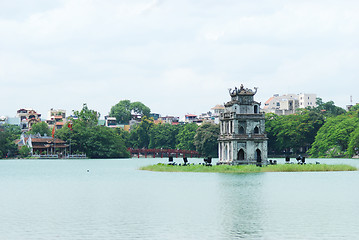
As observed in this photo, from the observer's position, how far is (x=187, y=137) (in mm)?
185250

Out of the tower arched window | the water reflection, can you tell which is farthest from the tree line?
the water reflection

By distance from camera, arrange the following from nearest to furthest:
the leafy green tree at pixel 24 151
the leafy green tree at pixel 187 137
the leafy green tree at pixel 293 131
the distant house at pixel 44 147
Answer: the leafy green tree at pixel 293 131 < the leafy green tree at pixel 24 151 < the distant house at pixel 44 147 < the leafy green tree at pixel 187 137

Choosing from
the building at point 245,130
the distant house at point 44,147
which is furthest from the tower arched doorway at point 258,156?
the distant house at point 44,147

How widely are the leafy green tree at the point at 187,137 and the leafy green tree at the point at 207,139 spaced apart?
1886cm

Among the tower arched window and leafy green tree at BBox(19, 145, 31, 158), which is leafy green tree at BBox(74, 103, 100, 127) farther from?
the tower arched window

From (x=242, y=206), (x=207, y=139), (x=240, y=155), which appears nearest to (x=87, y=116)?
(x=207, y=139)

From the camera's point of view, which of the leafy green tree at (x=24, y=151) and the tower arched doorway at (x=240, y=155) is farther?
the leafy green tree at (x=24, y=151)

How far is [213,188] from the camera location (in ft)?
205

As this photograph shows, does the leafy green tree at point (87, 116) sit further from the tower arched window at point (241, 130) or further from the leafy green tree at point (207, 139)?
the tower arched window at point (241, 130)

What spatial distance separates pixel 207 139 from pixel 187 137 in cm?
2772

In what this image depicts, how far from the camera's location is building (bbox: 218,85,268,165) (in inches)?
3403

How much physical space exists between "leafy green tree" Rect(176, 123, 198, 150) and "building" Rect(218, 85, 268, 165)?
304ft

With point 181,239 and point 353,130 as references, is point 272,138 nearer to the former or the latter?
point 353,130

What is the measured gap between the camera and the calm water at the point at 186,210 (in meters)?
36.2
